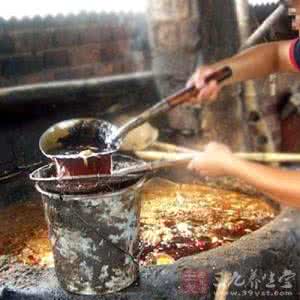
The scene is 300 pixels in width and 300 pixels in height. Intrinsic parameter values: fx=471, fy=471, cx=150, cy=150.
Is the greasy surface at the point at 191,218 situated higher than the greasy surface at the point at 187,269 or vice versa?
the greasy surface at the point at 187,269

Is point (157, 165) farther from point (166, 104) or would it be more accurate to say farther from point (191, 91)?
point (191, 91)

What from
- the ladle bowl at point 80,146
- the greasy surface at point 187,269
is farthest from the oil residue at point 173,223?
the ladle bowl at point 80,146

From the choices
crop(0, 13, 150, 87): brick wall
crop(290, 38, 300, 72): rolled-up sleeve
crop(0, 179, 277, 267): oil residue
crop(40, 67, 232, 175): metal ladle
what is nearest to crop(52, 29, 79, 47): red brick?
crop(0, 13, 150, 87): brick wall

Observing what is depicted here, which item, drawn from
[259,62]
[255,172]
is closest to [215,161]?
[255,172]

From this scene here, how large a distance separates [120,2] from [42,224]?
348cm

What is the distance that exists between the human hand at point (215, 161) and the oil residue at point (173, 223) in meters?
1.25

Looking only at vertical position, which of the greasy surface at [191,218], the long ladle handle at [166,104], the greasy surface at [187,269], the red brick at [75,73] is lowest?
the greasy surface at [191,218]

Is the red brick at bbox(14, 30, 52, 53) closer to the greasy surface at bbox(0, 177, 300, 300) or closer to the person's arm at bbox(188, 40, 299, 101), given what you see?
the person's arm at bbox(188, 40, 299, 101)

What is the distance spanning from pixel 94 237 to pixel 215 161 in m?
0.93

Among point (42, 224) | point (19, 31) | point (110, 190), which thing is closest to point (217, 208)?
point (42, 224)

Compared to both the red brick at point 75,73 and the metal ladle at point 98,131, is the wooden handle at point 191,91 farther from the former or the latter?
the red brick at point 75,73

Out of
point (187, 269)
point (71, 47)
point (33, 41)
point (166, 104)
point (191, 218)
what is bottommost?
point (191, 218)

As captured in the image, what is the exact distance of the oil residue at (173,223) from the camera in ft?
13.1

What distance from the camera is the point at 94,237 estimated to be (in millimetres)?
2996
